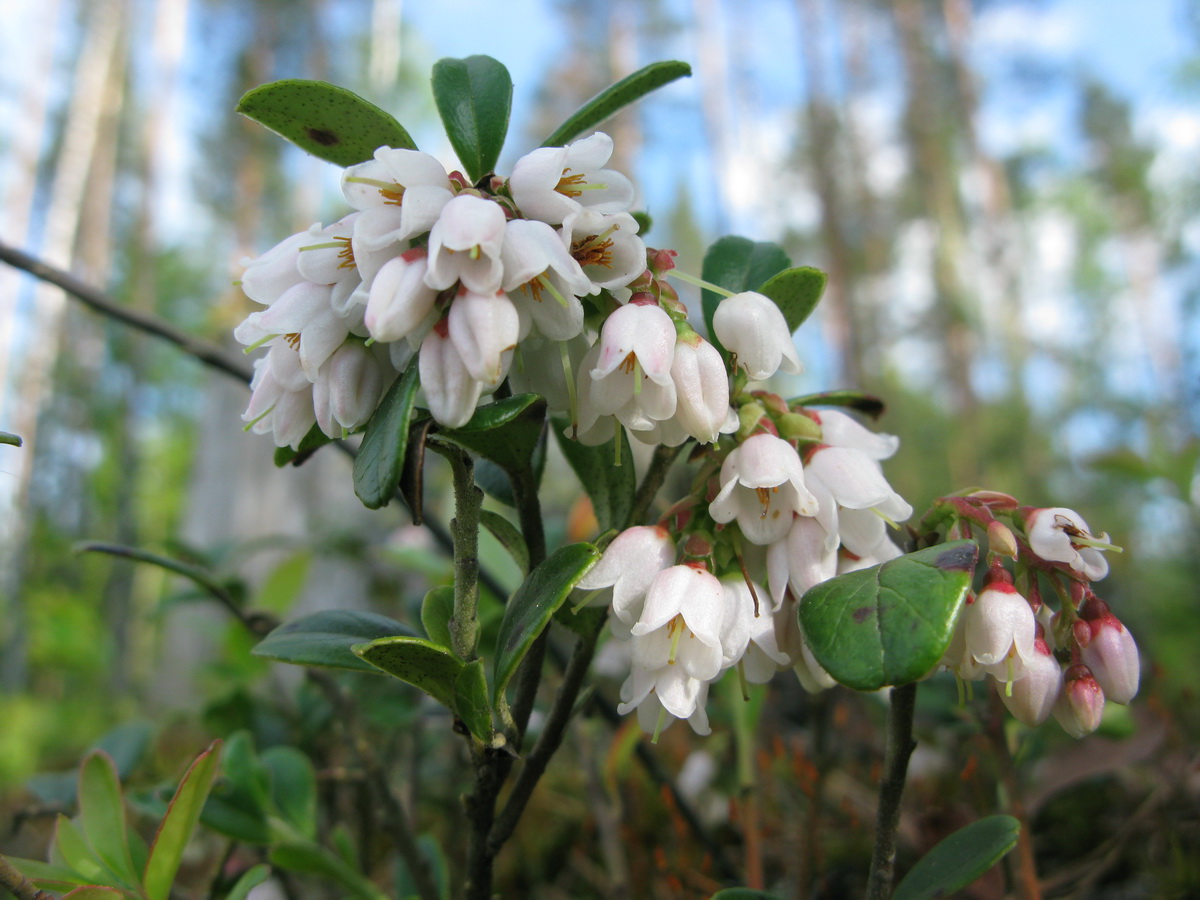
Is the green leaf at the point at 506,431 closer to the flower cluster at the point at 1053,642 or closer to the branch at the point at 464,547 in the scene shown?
the branch at the point at 464,547

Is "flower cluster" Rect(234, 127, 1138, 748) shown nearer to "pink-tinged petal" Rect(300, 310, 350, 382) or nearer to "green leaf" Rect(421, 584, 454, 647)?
"pink-tinged petal" Rect(300, 310, 350, 382)

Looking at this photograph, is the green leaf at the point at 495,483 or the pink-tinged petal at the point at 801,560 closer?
the pink-tinged petal at the point at 801,560

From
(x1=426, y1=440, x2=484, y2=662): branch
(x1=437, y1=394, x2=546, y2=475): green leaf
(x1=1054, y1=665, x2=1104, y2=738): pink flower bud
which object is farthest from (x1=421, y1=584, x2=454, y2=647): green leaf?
(x1=1054, y1=665, x2=1104, y2=738): pink flower bud

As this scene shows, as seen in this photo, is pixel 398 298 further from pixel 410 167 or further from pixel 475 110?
pixel 475 110

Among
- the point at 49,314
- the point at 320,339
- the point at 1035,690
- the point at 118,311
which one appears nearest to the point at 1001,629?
the point at 1035,690

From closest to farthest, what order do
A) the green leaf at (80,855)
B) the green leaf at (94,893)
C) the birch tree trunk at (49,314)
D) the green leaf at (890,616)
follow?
1. the green leaf at (890,616)
2. the green leaf at (94,893)
3. the green leaf at (80,855)
4. the birch tree trunk at (49,314)

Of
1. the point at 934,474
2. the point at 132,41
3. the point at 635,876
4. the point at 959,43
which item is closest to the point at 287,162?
the point at 132,41

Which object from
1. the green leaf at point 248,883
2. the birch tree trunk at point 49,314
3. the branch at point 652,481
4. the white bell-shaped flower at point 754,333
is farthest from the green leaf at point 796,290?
the birch tree trunk at point 49,314
